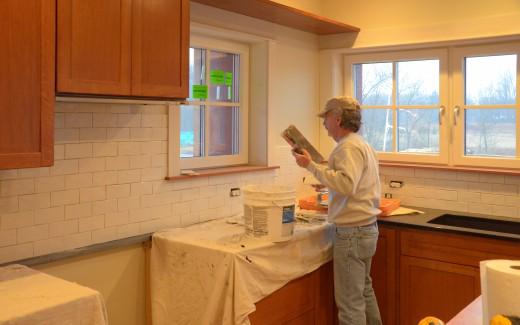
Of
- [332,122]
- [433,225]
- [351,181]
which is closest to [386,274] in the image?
[433,225]

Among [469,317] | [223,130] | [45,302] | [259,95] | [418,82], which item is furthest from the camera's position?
[418,82]

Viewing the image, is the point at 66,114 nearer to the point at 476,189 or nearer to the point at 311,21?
the point at 311,21

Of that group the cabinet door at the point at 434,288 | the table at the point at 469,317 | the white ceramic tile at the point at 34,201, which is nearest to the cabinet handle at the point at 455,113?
the cabinet door at the point at 434,288

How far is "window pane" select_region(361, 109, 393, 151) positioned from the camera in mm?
4039

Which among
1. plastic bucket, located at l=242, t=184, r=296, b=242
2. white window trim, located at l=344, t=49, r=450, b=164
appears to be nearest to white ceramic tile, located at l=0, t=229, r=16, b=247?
plastic bucket, located at l=242, t=184, r=296, b=242

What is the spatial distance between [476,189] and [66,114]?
2583 mm

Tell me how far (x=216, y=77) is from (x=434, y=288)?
1.83 m

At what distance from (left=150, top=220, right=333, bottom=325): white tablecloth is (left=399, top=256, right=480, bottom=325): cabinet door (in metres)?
0.74

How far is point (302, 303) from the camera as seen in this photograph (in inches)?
118

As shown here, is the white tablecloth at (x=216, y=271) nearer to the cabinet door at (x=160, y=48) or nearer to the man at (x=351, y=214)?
the man at (x=351, y=214)

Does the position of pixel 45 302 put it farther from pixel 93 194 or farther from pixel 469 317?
pixel 469 317

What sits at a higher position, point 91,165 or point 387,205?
point 91,165

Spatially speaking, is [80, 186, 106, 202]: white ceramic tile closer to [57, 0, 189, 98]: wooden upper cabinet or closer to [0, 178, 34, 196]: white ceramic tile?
[0, 178, 34, 196]: white ceramic tile

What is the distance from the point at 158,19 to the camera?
7.93 feet
